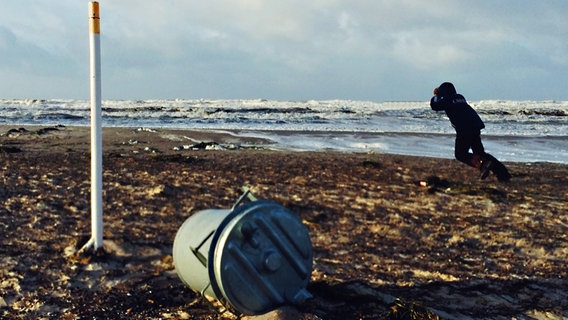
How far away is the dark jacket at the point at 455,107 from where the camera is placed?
10.5 meters

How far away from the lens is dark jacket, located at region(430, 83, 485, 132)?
10.5m

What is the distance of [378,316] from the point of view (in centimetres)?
454

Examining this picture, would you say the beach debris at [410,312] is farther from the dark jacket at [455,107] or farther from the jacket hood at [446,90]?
the jacket hood at [446,90]

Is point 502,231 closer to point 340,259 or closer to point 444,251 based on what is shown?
point 444,251

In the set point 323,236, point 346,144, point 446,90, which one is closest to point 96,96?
point 323,236

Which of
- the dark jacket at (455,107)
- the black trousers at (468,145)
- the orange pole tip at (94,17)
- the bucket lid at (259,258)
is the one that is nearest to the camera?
the bucket lid at (259,258)

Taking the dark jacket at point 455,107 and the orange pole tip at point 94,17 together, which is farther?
the dark jacket at point 455,107

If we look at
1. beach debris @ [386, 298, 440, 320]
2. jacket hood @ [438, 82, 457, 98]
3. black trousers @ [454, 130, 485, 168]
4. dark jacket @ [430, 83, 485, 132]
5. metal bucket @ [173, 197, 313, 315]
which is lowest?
beach debris @ [386, 298, 440, 320]

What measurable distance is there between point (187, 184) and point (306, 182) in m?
2.16

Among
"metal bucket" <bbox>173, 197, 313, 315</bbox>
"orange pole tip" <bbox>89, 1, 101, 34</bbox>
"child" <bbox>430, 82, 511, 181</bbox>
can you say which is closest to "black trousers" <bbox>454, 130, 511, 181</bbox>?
"child" <bbox>430, 82, 511, 181</bbox>

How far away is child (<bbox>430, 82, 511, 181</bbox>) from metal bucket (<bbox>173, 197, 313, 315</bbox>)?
6766mm

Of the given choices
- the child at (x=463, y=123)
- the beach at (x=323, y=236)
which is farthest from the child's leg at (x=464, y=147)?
the beach at (x=323, y=236)

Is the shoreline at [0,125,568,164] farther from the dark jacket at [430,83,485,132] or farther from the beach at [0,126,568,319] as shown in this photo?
the beach at [0,126,568,319]

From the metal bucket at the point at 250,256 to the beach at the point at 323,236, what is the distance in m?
0.32
